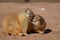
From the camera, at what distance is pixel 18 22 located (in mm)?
4770

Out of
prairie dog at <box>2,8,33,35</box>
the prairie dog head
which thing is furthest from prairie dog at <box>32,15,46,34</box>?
prairie dog at <box>2,8,33,35</box>

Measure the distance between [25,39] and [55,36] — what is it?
1.86ft

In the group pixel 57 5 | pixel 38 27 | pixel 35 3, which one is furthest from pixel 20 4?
pixel 38 27

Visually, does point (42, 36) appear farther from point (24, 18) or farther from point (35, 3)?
point (35, 3)

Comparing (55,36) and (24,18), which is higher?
(24,18)

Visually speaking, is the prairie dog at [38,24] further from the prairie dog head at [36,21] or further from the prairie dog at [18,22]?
the prairie dog at [18,22]

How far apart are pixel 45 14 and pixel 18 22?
199 centimetres

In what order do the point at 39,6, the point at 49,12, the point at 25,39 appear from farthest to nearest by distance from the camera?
1. the point at 39,6
2. the point at 49,12
3. the point at 25,39

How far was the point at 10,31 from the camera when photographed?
16.0ft

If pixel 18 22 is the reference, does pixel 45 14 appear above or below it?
below

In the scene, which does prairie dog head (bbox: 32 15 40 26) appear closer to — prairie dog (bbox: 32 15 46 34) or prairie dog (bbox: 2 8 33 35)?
prairie dog (bbox: 32 15 46 34)

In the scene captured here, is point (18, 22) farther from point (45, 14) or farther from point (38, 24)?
point (45, 14)

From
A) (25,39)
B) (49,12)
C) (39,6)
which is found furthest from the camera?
(39,6)

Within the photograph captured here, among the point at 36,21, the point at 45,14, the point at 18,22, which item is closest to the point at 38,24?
the point at 36,21
